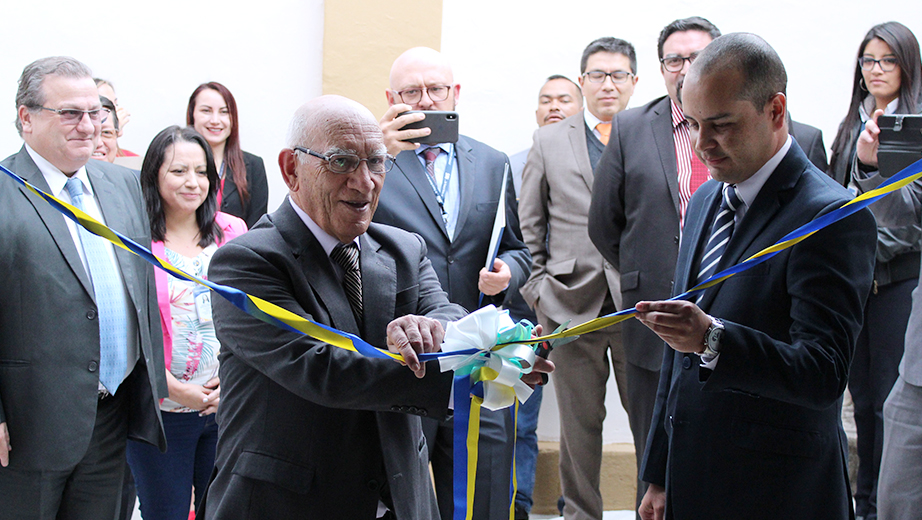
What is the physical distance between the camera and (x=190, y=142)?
3.77m

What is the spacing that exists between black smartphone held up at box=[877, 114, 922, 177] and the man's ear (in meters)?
1.94

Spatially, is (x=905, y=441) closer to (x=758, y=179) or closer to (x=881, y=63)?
(x=758, y=179)

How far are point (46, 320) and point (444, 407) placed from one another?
158cm

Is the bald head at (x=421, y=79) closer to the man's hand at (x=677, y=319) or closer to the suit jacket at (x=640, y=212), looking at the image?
the suit jacket at (x=640, y=212)

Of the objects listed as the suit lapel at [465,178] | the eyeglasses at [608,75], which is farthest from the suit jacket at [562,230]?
the suit lapel at [465,178]

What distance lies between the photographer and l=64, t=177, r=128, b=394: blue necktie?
290cm

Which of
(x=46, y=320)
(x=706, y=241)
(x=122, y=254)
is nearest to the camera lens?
(x=706, y=241)

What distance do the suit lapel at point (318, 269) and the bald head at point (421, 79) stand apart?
1461 millimetres

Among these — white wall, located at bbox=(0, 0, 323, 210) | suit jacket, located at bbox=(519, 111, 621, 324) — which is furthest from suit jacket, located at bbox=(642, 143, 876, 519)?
white wall, located at bbox=(0, 0, 323, 210)

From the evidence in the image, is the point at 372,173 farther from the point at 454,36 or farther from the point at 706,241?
the point at 454,36

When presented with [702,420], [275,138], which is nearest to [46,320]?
[702,420]

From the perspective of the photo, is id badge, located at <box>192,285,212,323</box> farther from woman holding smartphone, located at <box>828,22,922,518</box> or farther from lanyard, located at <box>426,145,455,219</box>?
woman holding smartphone, located at <box>828,22,922,518</box>

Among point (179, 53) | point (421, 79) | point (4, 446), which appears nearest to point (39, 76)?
point (4, 446)

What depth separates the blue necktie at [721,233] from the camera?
2102 millimetres
